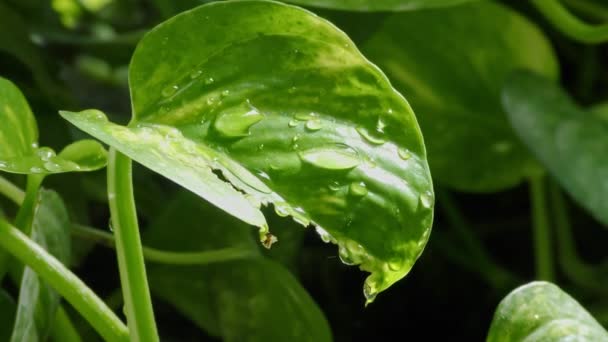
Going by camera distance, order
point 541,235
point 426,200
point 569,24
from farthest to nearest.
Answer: point 541,235, point 569,24, point 426,200

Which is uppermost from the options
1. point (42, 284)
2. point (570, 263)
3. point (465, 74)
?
point (42, 284)

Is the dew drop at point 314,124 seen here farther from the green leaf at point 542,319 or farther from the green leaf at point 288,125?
the green leaf at point 542,319

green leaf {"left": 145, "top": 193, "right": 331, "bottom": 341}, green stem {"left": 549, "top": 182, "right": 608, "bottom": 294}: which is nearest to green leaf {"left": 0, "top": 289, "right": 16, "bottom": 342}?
green leaf {"left": 145, "top": 193, "right": 331, "bottom": 341}

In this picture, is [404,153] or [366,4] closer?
[404,153]

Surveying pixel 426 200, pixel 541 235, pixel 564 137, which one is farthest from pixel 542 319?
pixel 541 235

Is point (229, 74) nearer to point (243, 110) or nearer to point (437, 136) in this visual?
point (243, 110)

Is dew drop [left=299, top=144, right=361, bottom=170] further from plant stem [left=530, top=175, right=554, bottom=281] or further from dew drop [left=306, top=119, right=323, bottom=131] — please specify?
plant stem [left=530, top=175, right=554, bottom=281]

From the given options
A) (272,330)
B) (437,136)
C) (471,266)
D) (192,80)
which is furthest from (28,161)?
(471,266)

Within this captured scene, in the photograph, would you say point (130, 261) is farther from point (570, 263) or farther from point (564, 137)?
point (570, 263)
